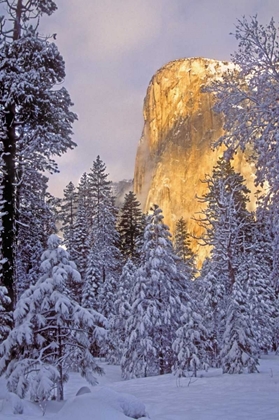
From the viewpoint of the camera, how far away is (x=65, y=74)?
42.2 feet

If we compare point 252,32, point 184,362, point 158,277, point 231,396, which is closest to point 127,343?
point 158,277

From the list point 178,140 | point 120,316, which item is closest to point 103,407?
point 120,316

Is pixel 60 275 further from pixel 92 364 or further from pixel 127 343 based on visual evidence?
pixel 127 343

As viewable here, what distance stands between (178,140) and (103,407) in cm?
9788

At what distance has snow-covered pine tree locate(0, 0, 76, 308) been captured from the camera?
36.6 ft

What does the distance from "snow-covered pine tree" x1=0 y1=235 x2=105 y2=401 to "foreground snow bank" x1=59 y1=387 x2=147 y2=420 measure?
1.27 m

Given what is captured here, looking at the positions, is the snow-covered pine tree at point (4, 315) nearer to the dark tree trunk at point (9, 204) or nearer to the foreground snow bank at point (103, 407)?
the dark tree trunk at point (9, 204)

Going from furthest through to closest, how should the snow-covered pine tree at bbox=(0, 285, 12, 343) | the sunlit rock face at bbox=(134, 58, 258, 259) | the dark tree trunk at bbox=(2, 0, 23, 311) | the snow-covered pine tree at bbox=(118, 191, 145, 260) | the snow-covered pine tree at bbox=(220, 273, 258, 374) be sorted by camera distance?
the sunlit rock face at bbox=(134, 58, 258, 259) → the snow-covered pine tree at bbox=(118, 191, 145, 260) → the snow-covered pine tree at bbox=(220, 273, 258, 374) → the dark tree trunk at bbox=(2, 0, 23, 311) → the snow-covered pine tree at bbox=(0, 285, 12, 343)

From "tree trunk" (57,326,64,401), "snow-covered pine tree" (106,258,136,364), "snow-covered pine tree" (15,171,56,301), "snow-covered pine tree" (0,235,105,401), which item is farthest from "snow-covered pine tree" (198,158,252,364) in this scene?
"tree trunk" (57,326,64,401)

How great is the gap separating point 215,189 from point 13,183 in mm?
12707

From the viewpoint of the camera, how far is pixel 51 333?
26.6 feet

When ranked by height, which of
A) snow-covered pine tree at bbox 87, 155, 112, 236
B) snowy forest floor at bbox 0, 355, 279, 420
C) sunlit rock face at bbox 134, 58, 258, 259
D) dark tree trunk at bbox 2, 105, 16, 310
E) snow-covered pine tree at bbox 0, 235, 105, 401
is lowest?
snowy forest floor at bbox 0, 355, 279, 420

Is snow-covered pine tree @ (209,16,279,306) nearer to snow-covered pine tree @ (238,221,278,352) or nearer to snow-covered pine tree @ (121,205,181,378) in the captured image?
snow-covered pine tree @ (121,205,181,378)

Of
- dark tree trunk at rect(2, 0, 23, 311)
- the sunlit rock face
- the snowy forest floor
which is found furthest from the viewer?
the sunlit rock face
